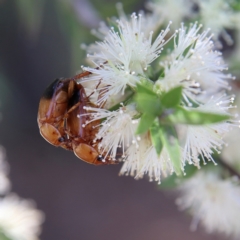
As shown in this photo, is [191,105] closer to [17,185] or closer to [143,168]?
[143,168]

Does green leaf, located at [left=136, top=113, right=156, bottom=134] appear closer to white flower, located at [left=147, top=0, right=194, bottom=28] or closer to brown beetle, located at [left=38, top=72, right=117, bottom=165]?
brown beetle, located at [left=38, top=72, right=117, bottom=165]

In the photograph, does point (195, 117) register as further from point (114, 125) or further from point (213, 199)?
point (213, 199)

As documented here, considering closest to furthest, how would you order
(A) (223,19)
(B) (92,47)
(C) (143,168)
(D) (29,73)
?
(C) (143,168)
(B) (92,47)
(A) (223,19)
(D) (29,73)

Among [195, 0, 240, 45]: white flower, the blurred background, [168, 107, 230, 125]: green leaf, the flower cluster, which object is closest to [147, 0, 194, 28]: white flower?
[195, 0, 240, 45]: white flower

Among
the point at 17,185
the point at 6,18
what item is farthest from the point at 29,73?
the point at 17,185

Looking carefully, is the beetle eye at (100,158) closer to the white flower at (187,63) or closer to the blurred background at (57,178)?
the white flower at (187,63)

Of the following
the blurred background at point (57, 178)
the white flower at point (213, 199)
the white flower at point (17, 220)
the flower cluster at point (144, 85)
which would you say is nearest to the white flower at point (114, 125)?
the flower cluster at point (144, 85)
